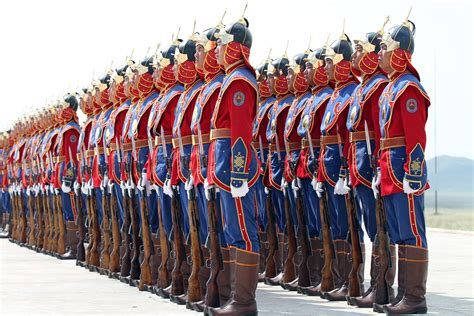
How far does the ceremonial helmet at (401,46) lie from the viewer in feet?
32.7

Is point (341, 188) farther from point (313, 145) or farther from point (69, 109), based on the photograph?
point (69, 109)

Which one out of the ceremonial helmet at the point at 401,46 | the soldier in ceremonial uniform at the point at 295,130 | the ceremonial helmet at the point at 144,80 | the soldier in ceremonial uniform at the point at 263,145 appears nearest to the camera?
the ceremonial helmet at the point at 401,46

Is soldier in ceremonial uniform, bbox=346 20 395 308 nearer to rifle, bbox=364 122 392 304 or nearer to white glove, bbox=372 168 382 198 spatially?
rifle, bbox=364 122 392 304

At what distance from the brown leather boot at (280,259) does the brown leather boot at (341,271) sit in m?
1.41

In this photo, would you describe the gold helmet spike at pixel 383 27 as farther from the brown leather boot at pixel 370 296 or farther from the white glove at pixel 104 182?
the white glove at pixel 104 182

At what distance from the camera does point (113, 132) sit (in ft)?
44.7

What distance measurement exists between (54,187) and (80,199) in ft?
4.64

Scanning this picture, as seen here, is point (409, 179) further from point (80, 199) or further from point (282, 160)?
point (80, 199)

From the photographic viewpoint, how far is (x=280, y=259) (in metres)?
13.1

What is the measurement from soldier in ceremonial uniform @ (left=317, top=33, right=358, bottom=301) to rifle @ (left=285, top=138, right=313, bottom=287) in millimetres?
659

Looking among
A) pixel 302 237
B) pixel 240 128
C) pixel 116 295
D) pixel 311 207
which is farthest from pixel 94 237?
pixel 240 128

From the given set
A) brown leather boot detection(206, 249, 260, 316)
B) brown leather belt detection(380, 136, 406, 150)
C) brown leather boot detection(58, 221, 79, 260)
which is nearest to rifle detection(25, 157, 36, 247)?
brown leather boot detection(58, 221, 79, 260)

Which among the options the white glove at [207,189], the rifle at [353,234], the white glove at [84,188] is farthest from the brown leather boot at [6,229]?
the white glove at [207,189]

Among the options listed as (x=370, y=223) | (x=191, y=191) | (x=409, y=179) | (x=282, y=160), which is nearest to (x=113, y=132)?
(x=282, y=160)
